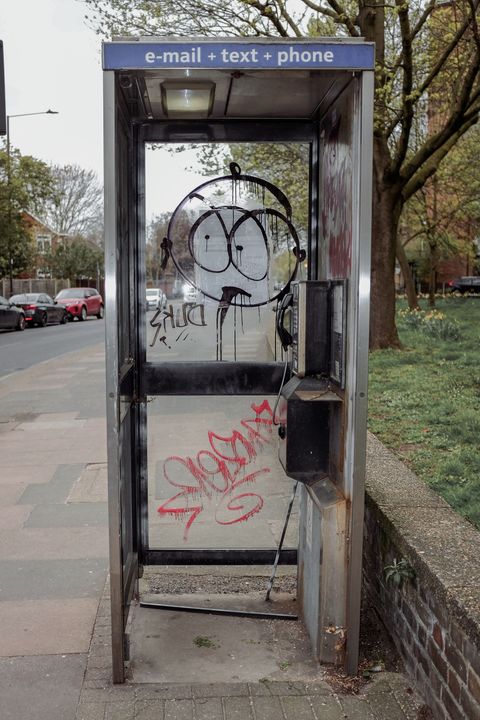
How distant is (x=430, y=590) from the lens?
10.5 ft

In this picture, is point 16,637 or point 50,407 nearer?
point 16,637

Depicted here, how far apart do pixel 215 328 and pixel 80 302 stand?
1380 inches

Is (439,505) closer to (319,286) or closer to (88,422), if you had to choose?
(319,286)

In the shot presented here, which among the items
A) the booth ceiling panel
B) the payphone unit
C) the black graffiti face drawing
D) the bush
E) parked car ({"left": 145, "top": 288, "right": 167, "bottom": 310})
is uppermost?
the booth ceiling panel

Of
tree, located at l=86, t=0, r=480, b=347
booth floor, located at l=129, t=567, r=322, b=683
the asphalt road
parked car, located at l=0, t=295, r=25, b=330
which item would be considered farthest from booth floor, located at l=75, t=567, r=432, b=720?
parked car, located at l=0, t=295, r=25, b=330

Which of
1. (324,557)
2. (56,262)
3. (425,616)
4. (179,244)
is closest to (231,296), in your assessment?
(179,244)

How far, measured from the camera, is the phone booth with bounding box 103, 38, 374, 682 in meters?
3.43

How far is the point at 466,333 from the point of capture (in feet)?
52.6

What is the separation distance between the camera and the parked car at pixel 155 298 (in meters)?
Answer: 4.39

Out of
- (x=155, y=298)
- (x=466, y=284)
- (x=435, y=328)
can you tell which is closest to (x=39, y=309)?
(x=435, y=328)

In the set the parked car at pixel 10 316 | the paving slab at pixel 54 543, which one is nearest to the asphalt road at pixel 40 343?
the parked car at pixel 10 316

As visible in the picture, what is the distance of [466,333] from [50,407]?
344 inches

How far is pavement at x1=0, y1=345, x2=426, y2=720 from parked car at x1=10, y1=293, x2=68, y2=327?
25819 mm

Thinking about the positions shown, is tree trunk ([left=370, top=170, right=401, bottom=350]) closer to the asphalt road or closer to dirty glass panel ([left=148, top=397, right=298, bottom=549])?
the asphalt road
